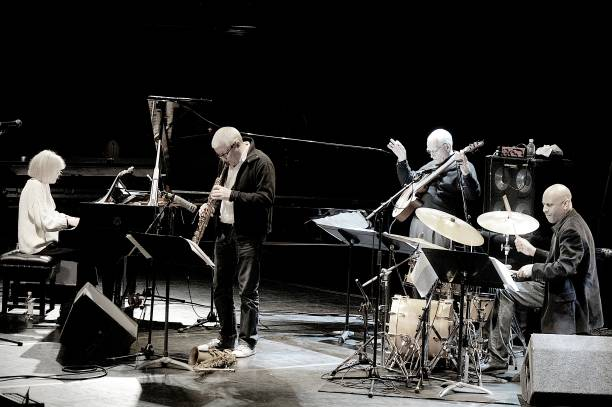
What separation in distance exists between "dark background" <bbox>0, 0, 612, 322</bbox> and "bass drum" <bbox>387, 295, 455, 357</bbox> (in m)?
3.55

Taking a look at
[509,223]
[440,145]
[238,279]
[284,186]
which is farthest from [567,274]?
[284,186]

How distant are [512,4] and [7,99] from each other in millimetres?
7639

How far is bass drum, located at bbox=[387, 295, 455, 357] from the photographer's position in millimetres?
5793

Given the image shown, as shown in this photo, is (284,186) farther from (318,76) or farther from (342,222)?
(342,222)

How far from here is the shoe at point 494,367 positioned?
593 cm

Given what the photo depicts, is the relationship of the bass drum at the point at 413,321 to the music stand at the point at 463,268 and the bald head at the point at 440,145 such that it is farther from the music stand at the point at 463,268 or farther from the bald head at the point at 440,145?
the bald head at the point at 440,145

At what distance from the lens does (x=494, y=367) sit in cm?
594

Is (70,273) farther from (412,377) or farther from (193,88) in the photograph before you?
(193,88)

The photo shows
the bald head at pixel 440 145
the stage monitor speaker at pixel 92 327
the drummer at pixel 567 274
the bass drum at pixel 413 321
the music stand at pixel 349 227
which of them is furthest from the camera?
the bald head at pixel 440 145

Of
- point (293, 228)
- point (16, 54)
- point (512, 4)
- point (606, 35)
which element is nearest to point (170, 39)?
point (16, 54)

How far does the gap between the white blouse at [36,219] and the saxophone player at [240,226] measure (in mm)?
1710

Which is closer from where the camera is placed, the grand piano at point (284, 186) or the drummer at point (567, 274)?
the drummer at point (567, 274)

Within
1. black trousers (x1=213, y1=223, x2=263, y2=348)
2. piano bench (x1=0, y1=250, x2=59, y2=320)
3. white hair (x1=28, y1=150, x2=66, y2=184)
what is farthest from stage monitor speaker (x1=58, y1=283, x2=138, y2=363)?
white hair (x1=28, y1=150, x2=66, y2=184)

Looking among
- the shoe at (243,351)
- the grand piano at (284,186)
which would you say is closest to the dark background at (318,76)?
the grand piano at (284,186)
